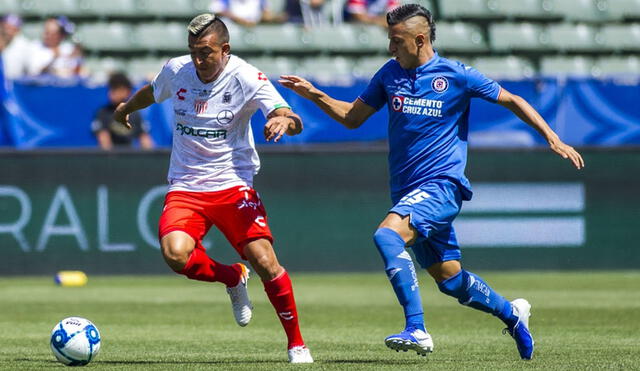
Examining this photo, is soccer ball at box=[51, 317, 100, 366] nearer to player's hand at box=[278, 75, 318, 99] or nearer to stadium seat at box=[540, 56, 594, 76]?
player's hand at box=[278, 75, 318, 99]

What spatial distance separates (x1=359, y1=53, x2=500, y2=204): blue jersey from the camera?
781 centimetres

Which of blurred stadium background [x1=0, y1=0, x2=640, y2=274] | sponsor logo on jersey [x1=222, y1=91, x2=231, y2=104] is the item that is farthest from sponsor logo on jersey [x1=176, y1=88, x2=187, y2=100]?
blurred stadium background [x1=0, y1=0, x2=640, y2=274]

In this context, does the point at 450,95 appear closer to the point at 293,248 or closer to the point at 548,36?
the point at 293,248

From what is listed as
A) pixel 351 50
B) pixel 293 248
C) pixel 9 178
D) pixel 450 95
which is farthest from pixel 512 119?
pixel 450 95

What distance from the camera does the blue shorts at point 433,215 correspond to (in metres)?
7.58

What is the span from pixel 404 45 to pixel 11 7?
1327 centimetres

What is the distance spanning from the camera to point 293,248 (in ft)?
50.1

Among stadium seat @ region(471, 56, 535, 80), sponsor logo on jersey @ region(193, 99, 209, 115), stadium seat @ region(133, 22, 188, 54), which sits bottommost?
stadium seat @ region(471, 56, 535, 80)

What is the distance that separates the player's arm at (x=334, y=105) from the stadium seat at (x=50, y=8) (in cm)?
1243

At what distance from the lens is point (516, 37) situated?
20.3 meters

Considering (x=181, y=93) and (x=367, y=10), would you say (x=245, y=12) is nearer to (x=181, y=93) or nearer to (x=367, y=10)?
(x=367, y=10)

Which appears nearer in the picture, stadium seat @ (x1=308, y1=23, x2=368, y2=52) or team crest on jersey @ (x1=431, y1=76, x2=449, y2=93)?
team crest on jersey @ (x1=431, y1=76, x2=449, y2=93)

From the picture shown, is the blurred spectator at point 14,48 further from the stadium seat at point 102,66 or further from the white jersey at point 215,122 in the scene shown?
the white jersey at point 215,122

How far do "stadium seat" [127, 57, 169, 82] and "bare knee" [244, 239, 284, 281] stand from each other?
35.1 feet
